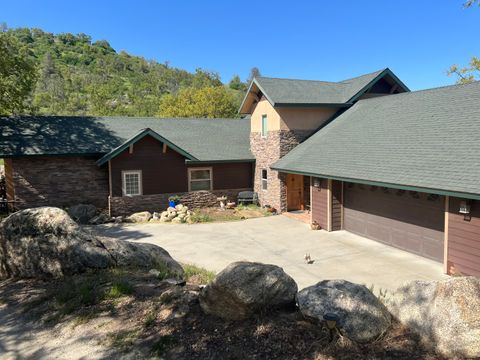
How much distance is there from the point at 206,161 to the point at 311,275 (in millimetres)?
11790

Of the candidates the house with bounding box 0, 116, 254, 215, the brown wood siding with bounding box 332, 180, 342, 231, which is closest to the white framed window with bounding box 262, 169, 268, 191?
the house with bounding box 0, 116, 254, 215

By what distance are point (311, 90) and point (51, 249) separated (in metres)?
17.4

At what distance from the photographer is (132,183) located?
20.4m

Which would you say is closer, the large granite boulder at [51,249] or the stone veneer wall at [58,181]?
the large granite boulder at [51,249]

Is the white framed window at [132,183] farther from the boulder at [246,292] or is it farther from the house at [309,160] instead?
the boulder at [246,292]

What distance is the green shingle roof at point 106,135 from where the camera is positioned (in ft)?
65.0

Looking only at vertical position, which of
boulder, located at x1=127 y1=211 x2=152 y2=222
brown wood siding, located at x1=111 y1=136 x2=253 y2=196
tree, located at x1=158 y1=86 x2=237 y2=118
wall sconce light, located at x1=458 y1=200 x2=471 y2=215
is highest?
tree, located at x1=158 y1=86 x2=237 y2=118

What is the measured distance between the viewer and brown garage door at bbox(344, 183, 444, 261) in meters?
12.0

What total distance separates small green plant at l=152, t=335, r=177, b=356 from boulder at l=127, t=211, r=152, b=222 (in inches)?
574

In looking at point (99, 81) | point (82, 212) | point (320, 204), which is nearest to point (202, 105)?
point (82, 212)

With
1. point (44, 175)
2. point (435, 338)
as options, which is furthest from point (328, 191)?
point (44, 175)

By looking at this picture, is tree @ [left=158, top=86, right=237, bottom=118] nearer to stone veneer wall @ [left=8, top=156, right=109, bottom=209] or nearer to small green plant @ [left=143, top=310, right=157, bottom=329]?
stone veneer wall @ [left=8, top=156, right=109, bottom=209]

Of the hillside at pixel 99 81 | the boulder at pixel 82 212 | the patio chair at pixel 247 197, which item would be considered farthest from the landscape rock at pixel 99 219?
the hillside at pixel 99 81

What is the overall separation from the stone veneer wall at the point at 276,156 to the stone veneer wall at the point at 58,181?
8.92m
